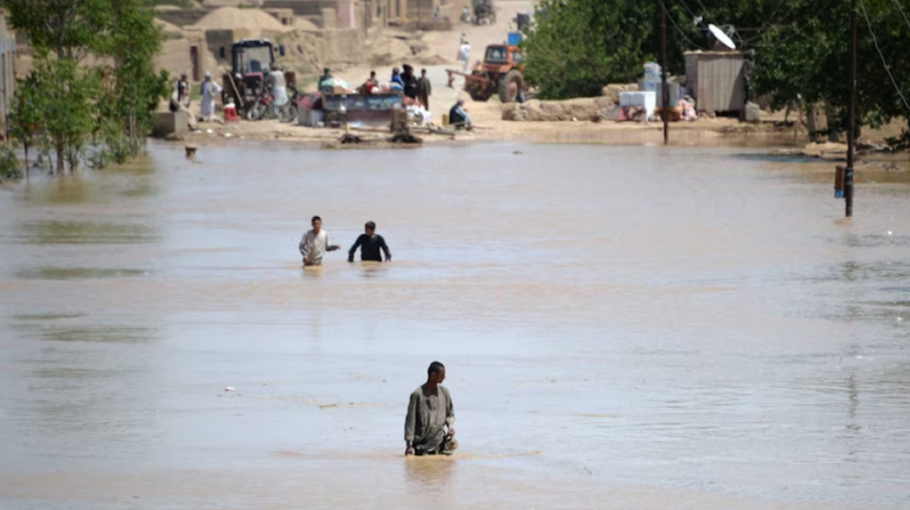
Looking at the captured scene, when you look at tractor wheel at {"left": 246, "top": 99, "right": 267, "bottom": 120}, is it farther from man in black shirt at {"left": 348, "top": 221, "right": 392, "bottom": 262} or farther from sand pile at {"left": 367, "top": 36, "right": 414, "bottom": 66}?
sand pile at {"left": 367, "top": 36, "right": 414, "bottom": 66}

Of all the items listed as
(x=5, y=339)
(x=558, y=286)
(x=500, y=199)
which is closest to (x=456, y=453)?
(x=5, y=339)

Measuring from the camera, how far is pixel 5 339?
15.7 metres

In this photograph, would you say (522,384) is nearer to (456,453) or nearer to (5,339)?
(456,453)

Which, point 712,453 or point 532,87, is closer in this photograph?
point 712,453

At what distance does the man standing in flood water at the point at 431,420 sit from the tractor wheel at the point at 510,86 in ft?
145

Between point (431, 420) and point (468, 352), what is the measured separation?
14.2 ft

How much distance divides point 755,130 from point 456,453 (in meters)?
Answer: 38.2

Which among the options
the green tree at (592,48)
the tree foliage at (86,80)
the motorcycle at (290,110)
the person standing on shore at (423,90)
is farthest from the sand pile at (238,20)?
the tree foliage at (86,80)

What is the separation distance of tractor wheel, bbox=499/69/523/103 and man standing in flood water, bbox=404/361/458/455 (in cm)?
4429

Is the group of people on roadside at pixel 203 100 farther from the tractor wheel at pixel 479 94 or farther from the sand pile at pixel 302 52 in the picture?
the sand pile at pixel 302 52

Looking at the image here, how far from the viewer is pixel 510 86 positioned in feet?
181

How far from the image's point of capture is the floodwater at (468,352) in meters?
10.7

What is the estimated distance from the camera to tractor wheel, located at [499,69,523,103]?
54906 millimetres

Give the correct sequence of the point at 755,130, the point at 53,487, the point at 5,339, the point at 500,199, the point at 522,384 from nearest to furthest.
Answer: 1. the point at 53,487
2. the point at 522,384
3. the point at 5,339
4. the point at 500,199
5. the point at 755,130
